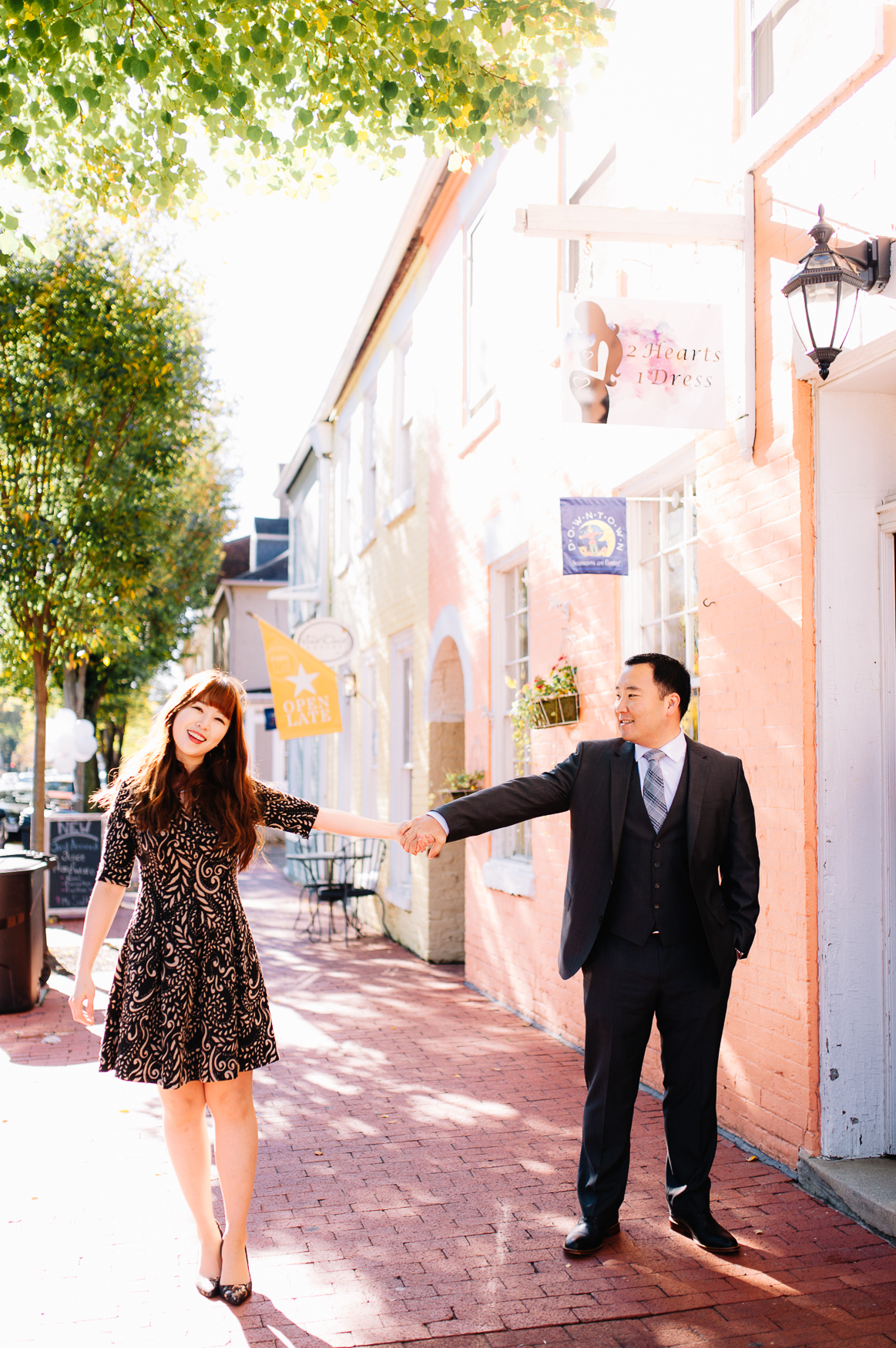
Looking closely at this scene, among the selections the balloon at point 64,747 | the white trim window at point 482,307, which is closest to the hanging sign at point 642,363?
the white trim window at point 482,307

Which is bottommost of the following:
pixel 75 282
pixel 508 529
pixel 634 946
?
pixel 634 946

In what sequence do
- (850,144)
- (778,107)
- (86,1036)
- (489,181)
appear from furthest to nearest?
(489,181)
(86,1036)
(778,107)
(850,144)

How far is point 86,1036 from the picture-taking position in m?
7.48

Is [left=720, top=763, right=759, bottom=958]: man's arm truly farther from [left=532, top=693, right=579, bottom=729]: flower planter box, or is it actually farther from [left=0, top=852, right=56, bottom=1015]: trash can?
[left=0, top=852, right=56, bottom=1015]: trash can

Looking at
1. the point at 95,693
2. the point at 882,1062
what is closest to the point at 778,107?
the point at 882,1062

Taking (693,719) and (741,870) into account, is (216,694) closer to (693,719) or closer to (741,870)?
(741,870)

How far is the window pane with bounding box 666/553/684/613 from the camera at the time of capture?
6.10m

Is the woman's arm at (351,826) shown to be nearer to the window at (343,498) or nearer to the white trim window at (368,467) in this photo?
the white trim window at (368,467)

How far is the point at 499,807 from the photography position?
4.06 meters

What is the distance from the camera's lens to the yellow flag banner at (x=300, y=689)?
10.4 meters

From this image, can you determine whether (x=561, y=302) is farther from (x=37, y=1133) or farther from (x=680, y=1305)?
(x=37, y=1133)

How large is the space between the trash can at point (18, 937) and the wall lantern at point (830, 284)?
650 cm

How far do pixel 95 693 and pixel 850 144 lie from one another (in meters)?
23.9

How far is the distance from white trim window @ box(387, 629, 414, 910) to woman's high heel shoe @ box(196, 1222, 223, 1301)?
7937 millimetres
